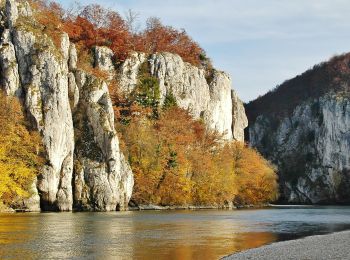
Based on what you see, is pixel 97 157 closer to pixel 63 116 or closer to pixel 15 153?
pixel 63 116

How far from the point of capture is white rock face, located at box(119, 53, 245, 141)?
386 feet

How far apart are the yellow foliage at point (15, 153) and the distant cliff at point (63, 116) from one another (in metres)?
1.87

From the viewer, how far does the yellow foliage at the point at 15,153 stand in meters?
75.0

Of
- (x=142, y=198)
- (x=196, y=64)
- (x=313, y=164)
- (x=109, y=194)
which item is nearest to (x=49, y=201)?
(x=109, y=194)

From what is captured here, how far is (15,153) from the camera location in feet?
259

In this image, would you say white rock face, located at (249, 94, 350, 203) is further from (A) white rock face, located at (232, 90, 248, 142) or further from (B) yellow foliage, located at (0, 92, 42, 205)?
(B) yellow foliage, located at (0, 92, 42, 205)

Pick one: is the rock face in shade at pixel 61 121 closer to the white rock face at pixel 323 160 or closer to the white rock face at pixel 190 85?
the white rock face at pixel 190 85

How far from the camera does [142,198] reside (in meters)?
95.6

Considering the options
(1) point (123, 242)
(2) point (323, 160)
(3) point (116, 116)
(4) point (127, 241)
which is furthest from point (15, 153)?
(2) point (323, 160)

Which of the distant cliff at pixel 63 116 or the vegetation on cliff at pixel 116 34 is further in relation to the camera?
the vegetation on cliff at pixel 116 34

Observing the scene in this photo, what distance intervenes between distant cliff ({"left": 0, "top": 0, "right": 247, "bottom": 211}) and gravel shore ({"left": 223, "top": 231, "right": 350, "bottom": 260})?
172 feet

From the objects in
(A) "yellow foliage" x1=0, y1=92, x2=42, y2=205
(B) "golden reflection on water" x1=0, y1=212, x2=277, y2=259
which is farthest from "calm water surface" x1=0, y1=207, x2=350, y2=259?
(A) "yellow foliage" x1=0, y1=92, x2=42, y2=205

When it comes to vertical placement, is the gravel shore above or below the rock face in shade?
below

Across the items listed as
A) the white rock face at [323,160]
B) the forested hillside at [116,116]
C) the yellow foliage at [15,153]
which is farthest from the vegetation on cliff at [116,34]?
the white rock face at [323,160]
